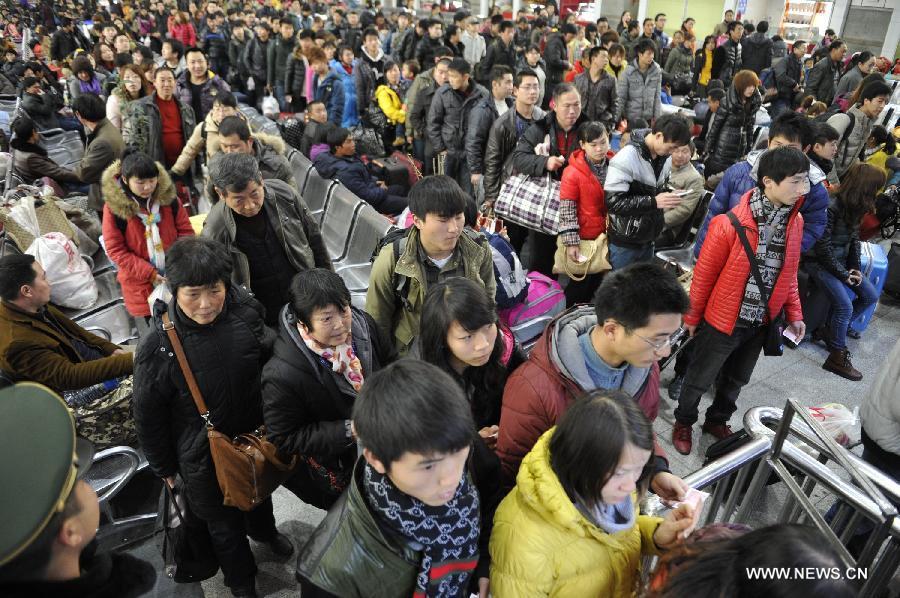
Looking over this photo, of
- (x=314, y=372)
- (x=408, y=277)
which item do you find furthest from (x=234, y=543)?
(x=408, y=277)

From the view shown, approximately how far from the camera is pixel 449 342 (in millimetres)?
2109

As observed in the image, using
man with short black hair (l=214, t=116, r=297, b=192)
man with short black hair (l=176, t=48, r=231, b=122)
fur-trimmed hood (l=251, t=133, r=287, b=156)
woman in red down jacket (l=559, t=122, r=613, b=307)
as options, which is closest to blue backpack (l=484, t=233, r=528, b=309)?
woman in red down jacket (l=559, t=122, r=613, b=307)

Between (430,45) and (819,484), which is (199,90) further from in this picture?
(819,484)

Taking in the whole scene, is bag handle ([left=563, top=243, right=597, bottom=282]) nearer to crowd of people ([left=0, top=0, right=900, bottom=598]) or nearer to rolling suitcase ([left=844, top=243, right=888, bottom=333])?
crowd of people ([left=0, top=0, right=900, bottom=598])

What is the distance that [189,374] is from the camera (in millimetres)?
2160

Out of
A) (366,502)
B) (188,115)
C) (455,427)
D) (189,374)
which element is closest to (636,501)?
(455,427)

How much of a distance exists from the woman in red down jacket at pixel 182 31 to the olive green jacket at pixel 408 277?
12.9 metres

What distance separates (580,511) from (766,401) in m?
3.30

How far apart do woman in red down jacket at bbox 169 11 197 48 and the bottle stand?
1256 centimetres

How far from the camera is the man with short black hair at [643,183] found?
3.60 meters

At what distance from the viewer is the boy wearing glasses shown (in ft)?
6.19

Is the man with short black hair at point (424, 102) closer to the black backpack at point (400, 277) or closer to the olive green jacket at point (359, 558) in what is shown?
the black backpack at point (400, 277)

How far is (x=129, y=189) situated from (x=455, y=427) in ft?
10.2
